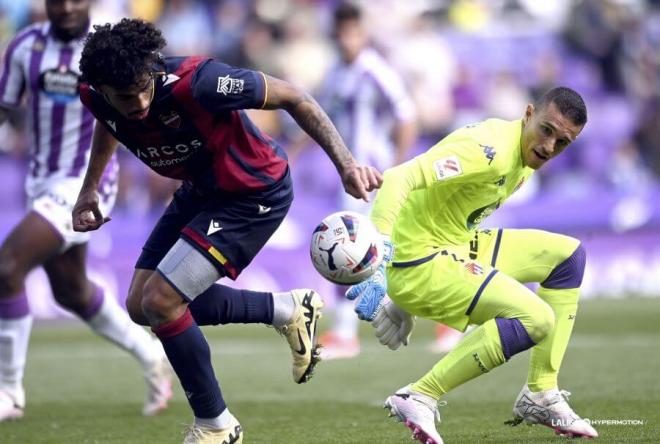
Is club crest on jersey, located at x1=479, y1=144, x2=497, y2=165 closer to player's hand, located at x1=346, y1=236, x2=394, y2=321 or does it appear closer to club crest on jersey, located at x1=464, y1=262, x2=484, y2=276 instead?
club crest on jersey, located at x1=464, y1=262, x2=484, y2=276

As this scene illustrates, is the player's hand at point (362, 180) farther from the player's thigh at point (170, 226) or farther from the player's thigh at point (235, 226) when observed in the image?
the player's thigh at point (170, 226)

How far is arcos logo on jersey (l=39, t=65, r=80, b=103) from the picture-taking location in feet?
25.4

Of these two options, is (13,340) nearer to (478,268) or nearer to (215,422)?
(215,422)

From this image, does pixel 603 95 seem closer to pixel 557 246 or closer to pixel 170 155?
pixel 557 246

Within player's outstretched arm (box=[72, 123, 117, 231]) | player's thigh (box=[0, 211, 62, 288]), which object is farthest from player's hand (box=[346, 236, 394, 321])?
player's thigh (box=[0, 211, 62, 288])

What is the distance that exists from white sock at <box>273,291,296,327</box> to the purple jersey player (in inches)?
8.1

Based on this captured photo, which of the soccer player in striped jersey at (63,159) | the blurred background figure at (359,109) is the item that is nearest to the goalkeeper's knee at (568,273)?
the soccer player in striped jersey at (63,159)

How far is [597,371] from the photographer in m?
8.82

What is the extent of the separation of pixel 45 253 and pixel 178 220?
1772 millimetres

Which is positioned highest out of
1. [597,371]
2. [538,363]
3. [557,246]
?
[557,246]

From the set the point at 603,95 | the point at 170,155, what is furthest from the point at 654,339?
the point at 603,95

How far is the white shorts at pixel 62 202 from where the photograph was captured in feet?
24.6

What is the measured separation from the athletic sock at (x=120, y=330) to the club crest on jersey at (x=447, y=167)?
114 inches

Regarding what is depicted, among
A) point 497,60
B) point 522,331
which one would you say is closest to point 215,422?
point 522,331
